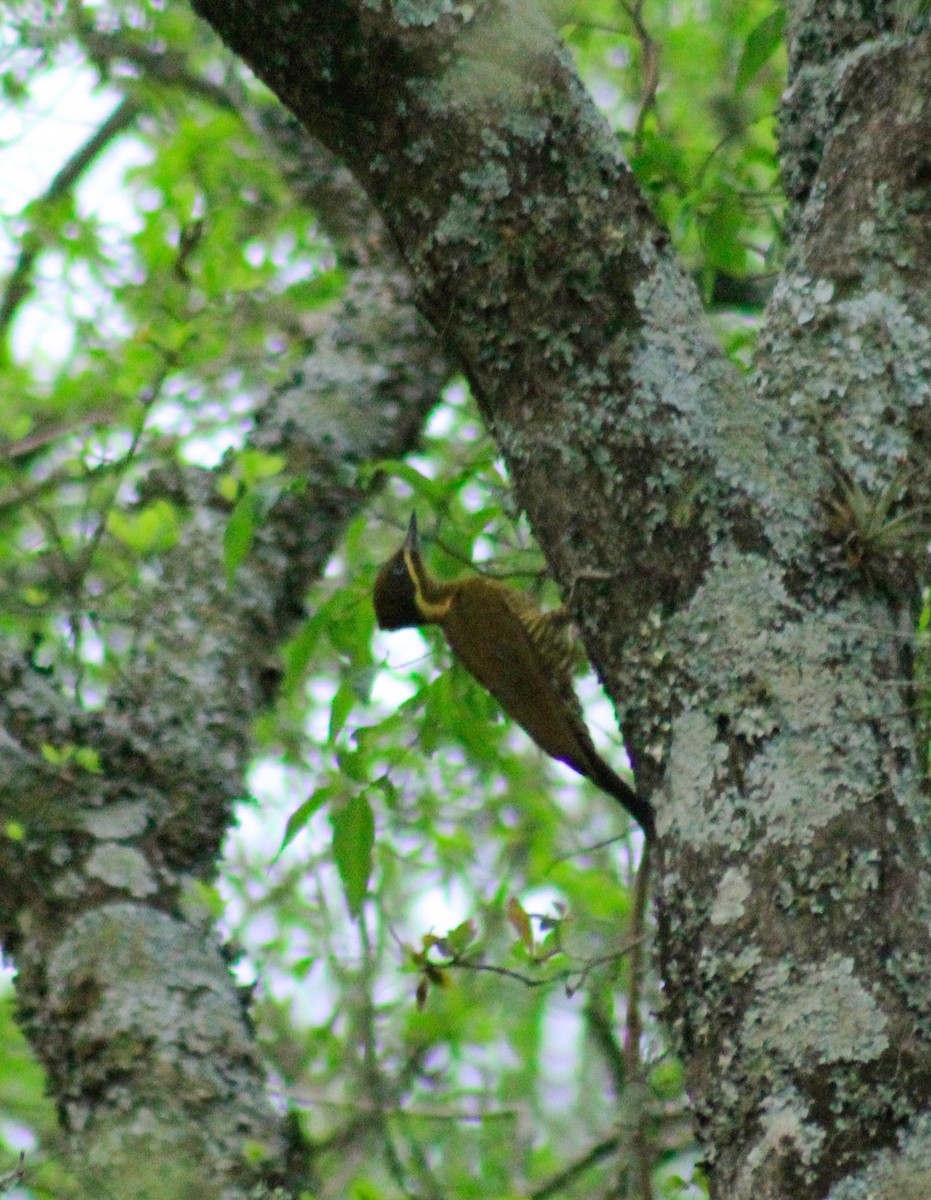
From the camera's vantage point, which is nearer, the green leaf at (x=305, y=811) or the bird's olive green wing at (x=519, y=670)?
the green leaf at (x=305, y=811)

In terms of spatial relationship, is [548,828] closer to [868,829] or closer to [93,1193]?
[93,1193]

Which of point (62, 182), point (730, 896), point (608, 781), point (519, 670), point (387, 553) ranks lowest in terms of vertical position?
point (730, 896)

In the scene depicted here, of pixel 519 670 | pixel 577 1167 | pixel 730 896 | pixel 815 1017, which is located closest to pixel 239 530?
pixel 519 670

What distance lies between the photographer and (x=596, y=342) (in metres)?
1.70

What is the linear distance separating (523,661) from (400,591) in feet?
1.99

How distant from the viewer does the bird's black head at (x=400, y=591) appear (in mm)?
3346

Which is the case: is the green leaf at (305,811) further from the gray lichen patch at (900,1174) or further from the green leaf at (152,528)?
the green leaf at (152,528)

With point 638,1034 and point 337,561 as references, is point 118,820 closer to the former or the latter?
point 638,1034

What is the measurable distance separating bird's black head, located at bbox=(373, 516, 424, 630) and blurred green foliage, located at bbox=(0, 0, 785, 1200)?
147 millimetres

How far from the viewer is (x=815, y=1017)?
138 centimetres

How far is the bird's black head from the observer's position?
11.0 feet

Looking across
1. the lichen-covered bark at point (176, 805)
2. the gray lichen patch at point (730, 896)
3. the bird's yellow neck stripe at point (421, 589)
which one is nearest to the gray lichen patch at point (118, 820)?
the lichen-covered bark at point (176, 805)

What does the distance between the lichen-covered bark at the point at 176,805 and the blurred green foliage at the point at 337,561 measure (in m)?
0.10

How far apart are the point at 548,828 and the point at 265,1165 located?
2.60 m
